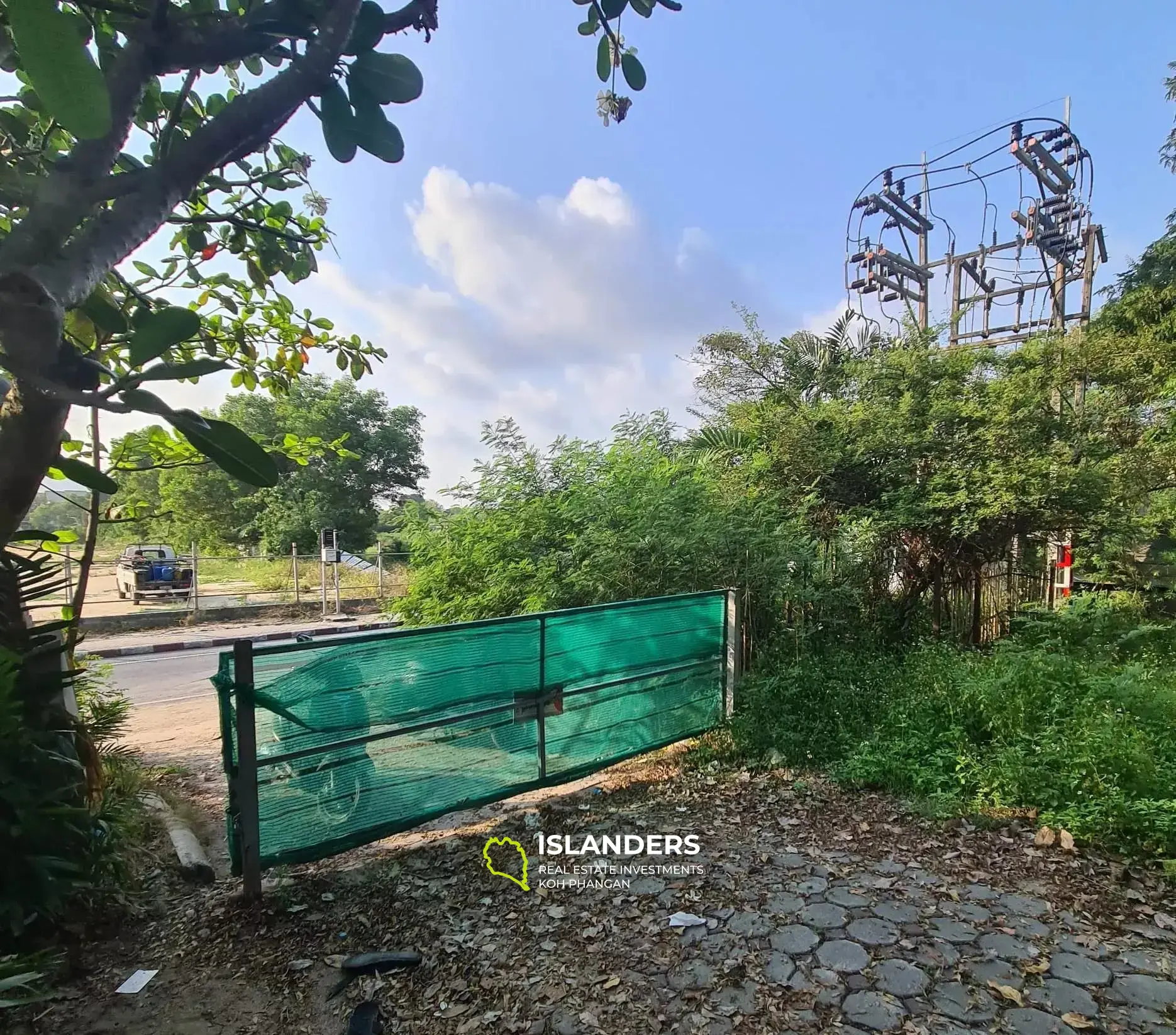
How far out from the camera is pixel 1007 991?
193cm

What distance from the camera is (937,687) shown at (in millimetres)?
4273

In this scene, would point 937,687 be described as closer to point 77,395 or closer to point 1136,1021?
point 1136,1021

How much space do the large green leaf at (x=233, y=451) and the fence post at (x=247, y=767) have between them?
1741 millimetres

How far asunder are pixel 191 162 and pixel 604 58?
125 cm

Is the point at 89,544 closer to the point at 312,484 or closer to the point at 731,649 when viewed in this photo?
the point at 731,649

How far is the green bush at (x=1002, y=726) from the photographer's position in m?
2.99

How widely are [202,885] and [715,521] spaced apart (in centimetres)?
386

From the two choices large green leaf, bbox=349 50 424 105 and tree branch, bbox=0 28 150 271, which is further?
large green leaf, bbox=349 50 424 105

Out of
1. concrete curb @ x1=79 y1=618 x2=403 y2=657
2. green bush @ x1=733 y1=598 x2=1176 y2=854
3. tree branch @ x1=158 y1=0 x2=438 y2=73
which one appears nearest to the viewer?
tree branch @ x1=158 y1=0 x2=438 y2=73

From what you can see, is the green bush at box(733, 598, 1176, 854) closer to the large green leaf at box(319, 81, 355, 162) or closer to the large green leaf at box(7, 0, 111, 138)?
the large green leaf at box(319, 81, 355, 162)

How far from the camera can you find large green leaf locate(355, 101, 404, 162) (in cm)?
118

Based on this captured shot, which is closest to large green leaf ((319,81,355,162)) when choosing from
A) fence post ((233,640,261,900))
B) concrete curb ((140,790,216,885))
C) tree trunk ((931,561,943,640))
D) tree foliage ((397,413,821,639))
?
fence post ((233,640,261,900))

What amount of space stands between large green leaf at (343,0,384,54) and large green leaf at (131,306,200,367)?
2.15 feet

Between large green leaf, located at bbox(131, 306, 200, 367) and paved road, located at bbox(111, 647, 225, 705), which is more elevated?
large green leaf, located at bbox(131, 306, 200, 367)
